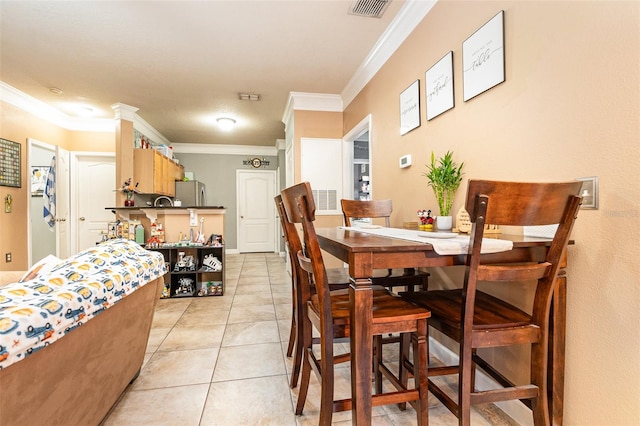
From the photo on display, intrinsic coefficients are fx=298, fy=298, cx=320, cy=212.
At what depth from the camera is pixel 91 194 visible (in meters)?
5.34

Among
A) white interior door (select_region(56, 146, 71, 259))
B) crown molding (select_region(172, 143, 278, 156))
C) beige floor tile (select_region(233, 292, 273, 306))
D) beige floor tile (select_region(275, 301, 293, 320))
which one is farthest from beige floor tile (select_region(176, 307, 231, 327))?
crown molding (select_region(172, 143, 278, 156))

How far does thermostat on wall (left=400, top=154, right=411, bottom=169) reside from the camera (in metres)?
2.50

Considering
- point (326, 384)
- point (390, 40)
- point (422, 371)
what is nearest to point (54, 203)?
point (390, 40)

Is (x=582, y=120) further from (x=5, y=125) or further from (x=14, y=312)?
(x=5, y=125)

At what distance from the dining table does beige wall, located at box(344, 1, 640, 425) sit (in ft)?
0.33

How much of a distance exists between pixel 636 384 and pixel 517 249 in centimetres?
55

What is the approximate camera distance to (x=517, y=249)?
3.82 ft

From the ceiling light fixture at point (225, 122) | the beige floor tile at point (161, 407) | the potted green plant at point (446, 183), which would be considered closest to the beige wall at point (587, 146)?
the potted green plant at point (446, 183)

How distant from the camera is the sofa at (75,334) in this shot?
0.80 meters

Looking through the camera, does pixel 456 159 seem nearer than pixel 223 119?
Yes

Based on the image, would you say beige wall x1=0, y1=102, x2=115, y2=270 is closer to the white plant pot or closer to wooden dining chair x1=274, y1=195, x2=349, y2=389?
wooden dining chair x1=274, y1=195, x2=349, y2=389

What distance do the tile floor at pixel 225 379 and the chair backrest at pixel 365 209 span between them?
1.07m

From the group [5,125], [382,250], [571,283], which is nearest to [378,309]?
[382,250]

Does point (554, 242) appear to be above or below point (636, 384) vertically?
above
